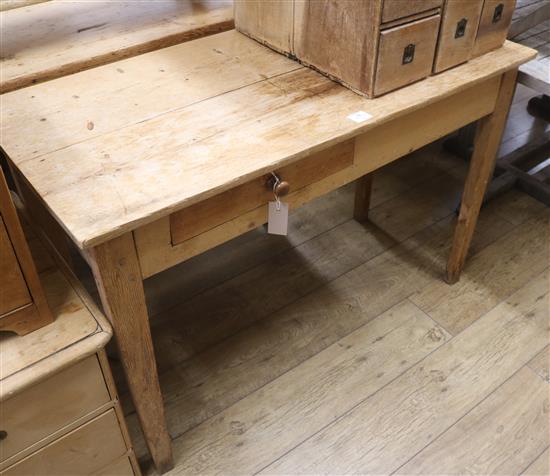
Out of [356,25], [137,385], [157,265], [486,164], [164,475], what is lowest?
[164,475]

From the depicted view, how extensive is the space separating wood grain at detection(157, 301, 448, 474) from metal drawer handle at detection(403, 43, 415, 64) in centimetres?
77

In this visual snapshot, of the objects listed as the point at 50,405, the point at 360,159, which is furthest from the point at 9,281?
the point at 360,159

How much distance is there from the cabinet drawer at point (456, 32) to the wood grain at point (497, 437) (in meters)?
0.82

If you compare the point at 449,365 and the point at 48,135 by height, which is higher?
the point at 48,135

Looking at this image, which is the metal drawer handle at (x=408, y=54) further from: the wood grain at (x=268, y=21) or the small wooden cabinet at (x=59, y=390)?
the small wooden cabinet at (x=59, y=390)

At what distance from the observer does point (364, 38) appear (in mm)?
1080

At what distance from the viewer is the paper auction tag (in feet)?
3.49

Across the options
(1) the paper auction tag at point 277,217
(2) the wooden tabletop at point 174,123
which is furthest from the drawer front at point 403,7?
(1) the paper auction tag at point 277,217

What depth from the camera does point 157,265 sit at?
0.98 meters

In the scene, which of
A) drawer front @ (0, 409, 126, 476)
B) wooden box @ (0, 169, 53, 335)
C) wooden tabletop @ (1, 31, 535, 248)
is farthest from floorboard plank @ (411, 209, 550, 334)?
wooden box @ (0, 169, 53, 335)

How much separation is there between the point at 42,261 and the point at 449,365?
3.39 ft

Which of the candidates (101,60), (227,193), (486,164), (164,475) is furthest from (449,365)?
(101,60)

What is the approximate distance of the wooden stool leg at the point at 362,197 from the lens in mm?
1891

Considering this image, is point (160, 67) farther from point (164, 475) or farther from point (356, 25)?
point (164, 475)
